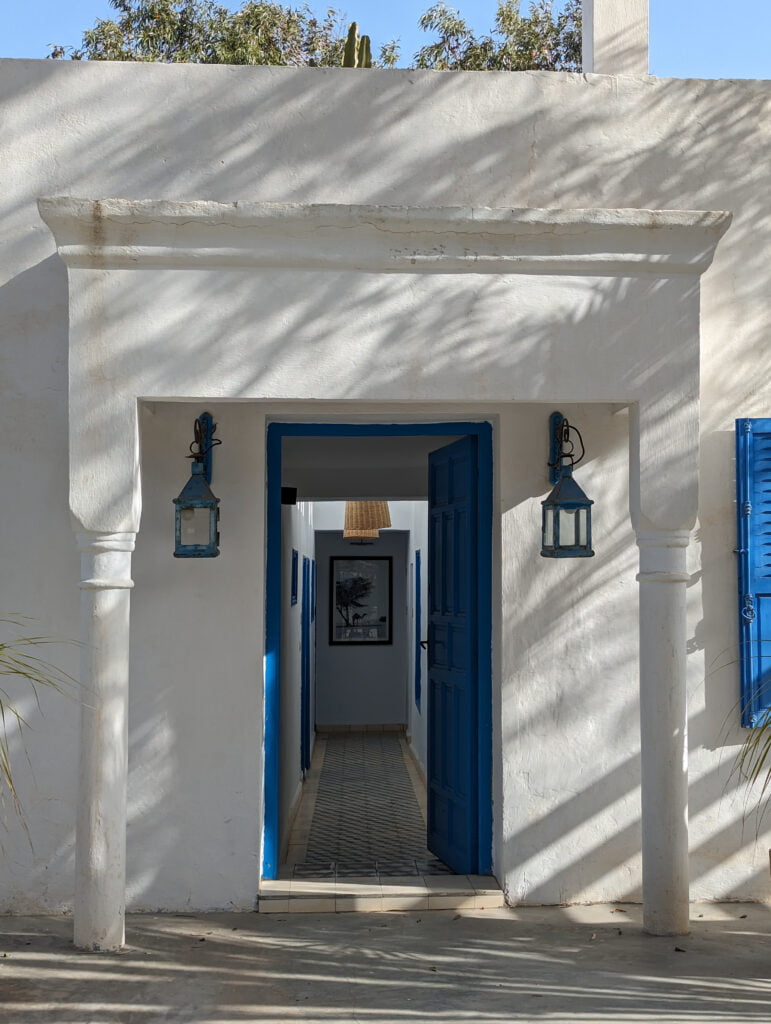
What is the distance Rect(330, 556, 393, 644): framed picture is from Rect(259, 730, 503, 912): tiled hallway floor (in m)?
4.03

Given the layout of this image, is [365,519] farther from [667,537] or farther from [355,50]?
[667,537]

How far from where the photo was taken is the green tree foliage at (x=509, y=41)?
16344 millimetres

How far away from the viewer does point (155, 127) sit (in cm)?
562

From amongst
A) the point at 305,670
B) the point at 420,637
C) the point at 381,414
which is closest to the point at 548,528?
the point at 381,414

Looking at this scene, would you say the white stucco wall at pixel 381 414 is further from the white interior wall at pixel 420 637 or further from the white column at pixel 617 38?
the white interior wall at pixel 420 637

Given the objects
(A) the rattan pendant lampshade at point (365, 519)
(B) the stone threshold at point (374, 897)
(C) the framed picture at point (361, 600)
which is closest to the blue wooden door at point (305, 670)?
(A) the rattan pendant lampshade at point (365, 519)

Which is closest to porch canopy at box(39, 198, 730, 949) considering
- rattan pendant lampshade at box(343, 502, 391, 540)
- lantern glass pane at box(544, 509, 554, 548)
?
lantern glass pane at box(544, 509, 554, 548)

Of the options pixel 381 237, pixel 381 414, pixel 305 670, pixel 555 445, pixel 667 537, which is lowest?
pixel 305 670

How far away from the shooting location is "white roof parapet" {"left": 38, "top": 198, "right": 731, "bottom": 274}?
4.81 meters

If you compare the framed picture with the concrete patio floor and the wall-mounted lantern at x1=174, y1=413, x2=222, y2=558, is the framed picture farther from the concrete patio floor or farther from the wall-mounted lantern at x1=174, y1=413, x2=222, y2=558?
the wall-mounted lantern at x1=174, y1=413, x2=222, y2=558

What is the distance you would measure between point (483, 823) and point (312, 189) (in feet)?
10.7

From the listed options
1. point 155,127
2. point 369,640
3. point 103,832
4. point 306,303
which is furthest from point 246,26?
point 103,832

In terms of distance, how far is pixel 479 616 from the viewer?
5957 mm

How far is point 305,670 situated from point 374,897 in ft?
19.4
